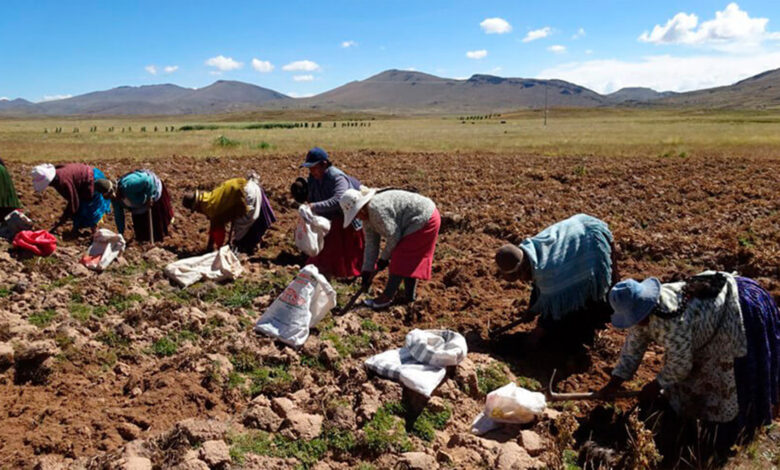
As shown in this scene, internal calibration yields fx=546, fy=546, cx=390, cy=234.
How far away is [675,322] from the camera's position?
326cm

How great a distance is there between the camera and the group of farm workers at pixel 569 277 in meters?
3.29

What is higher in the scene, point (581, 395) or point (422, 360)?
point (422, 360)

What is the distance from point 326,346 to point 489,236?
4583 mm

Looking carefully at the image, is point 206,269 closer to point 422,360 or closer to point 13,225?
point 13,225

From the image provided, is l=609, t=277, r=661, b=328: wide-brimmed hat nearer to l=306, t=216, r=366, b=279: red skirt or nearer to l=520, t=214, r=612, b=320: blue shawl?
l=520, t=214, r=612, b=320: blue shawl

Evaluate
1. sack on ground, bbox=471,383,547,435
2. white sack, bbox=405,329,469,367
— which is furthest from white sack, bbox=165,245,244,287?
sack on ground, bbox=471,383,547,435

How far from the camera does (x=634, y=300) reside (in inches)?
127

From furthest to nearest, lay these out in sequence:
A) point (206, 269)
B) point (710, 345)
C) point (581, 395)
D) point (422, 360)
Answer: point (206, 269), point (422, 360), point (581, 395), point (710, 345)

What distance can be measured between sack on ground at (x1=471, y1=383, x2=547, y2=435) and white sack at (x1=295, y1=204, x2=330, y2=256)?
2.87m

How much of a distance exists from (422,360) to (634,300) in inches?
60.0

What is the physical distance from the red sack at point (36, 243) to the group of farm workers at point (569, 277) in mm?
840

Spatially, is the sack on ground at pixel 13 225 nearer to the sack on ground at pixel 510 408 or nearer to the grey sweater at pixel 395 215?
the grey sweater at pixel 395 215

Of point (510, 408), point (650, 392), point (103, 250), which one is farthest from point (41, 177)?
point (650, 392)

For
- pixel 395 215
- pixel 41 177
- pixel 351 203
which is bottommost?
pixel 395 215
